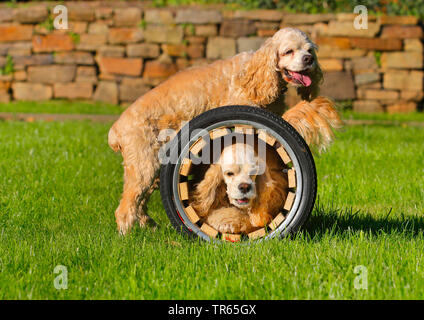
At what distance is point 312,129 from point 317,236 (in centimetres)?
66

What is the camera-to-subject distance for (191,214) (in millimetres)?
3420

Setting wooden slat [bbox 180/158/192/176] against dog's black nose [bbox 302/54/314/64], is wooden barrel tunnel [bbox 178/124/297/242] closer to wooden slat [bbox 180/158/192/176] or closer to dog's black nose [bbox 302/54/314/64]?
wooden slat [bbox 180/158/192/176]

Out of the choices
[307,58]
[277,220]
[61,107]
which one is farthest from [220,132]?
[61,107]

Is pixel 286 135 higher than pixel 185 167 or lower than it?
higher

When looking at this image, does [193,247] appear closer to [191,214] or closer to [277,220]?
[191,214]

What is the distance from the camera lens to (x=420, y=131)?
26.8ft

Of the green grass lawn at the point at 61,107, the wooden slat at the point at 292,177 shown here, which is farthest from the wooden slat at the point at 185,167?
the green grass lawn at the point at 61,107

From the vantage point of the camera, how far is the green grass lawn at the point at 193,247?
9.14 feet

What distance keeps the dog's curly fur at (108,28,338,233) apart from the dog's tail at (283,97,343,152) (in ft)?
0.66

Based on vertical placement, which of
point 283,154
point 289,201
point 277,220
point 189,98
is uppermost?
point 189,98

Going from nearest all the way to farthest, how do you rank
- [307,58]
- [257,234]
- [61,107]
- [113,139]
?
[257,234], [307,58], [113,139], [61,107]

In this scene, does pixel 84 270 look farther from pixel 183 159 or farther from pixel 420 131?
pixel 420 131

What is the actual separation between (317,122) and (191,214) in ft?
3.13
